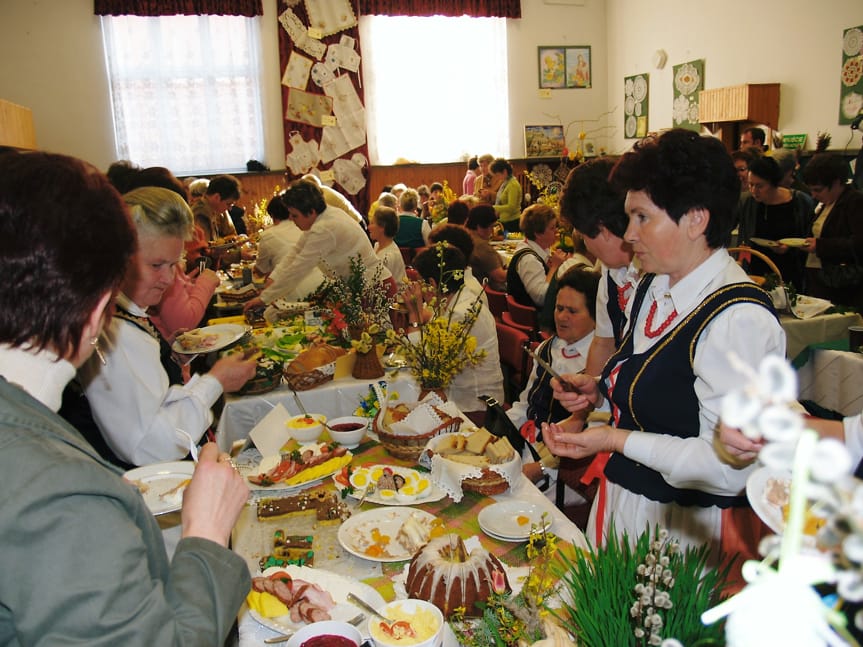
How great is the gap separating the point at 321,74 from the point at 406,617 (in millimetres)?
11097

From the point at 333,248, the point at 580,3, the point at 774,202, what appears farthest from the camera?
the point at 580,3

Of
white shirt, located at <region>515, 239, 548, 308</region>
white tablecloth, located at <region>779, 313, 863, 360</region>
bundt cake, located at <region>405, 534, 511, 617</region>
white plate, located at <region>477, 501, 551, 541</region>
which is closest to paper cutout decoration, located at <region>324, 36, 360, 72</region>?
white shirt, located at <region>515, 239, 548, 308</region>

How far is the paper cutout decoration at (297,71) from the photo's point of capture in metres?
11.1

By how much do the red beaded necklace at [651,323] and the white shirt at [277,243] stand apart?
437 centimetres

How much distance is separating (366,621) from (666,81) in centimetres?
1106

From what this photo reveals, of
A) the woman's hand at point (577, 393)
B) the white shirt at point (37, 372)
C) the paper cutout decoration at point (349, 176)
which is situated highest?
the paper cutout decoration at point (349, 176)

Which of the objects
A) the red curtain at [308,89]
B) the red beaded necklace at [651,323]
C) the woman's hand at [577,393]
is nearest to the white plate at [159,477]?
the woman's hand at [577,393]

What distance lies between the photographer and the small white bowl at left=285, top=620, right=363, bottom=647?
1.28m

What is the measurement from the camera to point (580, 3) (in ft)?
40.0

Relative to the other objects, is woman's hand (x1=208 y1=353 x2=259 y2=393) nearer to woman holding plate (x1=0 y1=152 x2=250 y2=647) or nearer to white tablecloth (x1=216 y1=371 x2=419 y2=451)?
white tablecloth (x1=216 y1=371 x2=419 y2=451)

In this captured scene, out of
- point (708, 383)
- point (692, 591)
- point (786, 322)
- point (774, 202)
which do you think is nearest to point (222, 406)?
point (708, 383)

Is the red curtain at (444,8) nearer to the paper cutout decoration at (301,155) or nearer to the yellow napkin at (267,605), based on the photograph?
the paper cutout decoration at (301,155)

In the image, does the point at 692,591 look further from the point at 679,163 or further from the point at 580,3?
the point at 580,3

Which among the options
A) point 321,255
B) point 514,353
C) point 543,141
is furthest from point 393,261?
point 543,141
